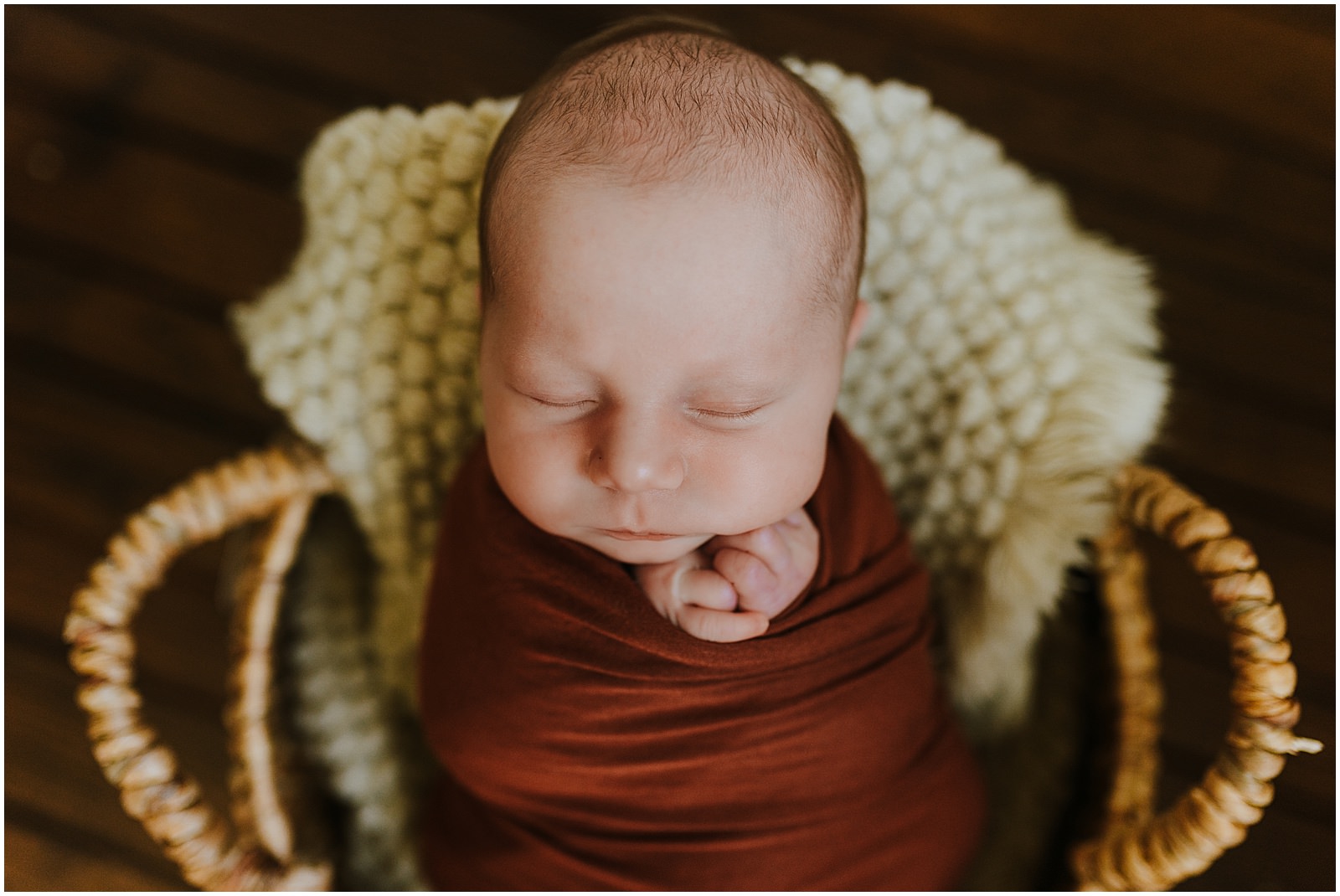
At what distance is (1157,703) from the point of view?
0.90 meters

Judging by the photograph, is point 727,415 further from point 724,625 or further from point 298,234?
point 298,234

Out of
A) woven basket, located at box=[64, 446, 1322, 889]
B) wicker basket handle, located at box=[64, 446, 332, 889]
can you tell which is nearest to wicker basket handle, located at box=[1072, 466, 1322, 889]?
woven basket, located at box=[64, 446, 1322, 889]

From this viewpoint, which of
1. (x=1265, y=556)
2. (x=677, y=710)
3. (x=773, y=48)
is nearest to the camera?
(x=677, y=710)

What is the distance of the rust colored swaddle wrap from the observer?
0.80 meters

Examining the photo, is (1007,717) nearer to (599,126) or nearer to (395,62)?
(599,126)

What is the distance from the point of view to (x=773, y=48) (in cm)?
137

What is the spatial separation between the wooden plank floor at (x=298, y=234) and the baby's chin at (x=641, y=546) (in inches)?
29.0

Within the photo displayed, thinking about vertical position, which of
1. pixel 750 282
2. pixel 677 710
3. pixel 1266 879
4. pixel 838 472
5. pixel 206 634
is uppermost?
pixel 750 282

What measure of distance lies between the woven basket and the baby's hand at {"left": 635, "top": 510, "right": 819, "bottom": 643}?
0.94ft

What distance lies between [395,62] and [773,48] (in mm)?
510

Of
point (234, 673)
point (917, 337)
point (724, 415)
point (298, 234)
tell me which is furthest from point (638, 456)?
point (298, 234)

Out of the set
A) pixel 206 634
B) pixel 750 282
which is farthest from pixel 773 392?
pixel 206 634

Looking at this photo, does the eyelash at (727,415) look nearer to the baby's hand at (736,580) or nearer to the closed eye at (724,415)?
the closed eye at (724,415)

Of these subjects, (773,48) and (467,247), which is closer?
(467,247)
